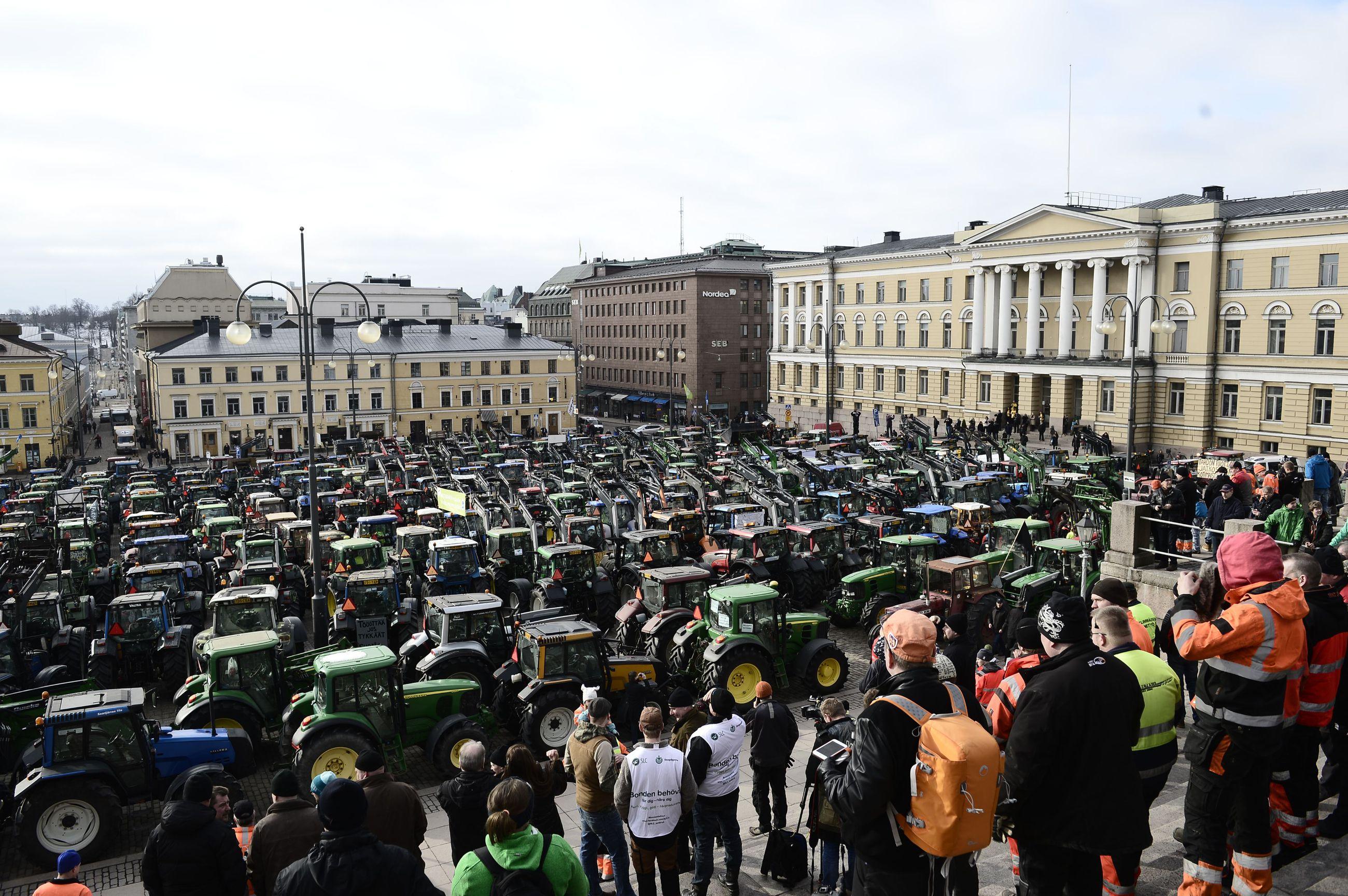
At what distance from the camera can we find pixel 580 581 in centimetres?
2059

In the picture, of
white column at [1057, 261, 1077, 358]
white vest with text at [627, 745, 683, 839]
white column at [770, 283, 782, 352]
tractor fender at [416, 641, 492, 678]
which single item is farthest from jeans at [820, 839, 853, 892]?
white column at [770, 283, 782, 352]

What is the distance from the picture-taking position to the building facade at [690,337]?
92312mm

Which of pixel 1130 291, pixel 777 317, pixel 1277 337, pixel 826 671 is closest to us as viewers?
pixel 826 671

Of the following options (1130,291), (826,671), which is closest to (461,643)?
(826,671)

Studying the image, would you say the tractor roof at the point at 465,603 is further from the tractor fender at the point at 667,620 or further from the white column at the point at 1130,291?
the white column at the point at 1130,291

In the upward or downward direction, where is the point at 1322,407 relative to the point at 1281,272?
downward

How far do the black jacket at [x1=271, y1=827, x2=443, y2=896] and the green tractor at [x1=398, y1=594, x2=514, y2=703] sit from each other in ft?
30.5

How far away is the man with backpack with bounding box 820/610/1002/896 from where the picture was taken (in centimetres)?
443

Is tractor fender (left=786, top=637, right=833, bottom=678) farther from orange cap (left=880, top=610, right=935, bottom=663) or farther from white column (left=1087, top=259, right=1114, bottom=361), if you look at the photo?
white column (left=1087, top=259, right=1114, bottom=361)

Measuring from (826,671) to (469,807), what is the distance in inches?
369

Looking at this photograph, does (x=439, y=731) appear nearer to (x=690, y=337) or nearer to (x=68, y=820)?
(x=68, y=820)

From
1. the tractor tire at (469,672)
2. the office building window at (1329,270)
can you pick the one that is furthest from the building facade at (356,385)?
the office building window at (1329,270)

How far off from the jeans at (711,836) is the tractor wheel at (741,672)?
5.76 meters

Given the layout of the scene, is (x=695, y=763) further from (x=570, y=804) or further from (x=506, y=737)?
(x=506, y=737)
